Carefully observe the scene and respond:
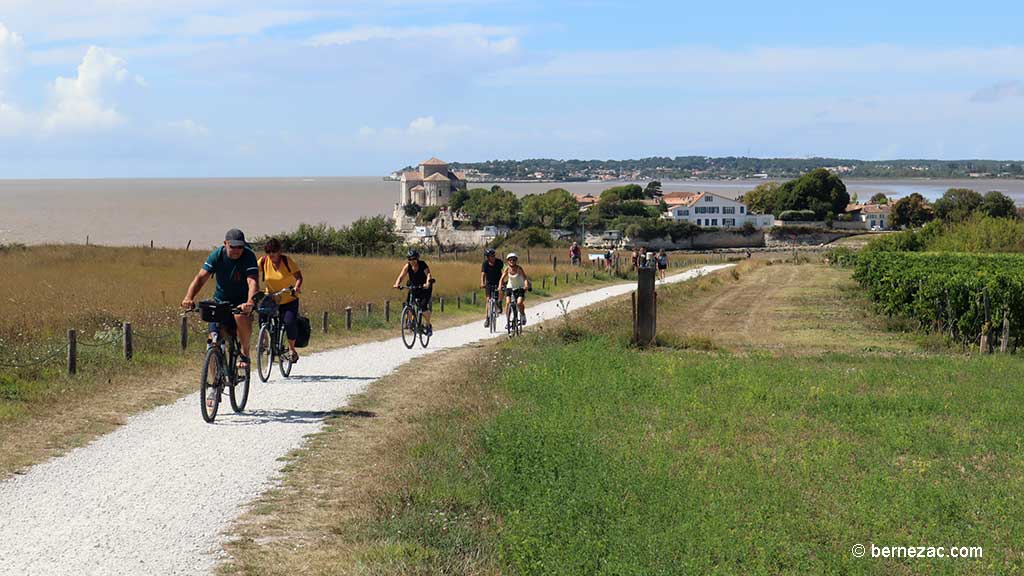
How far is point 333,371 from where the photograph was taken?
1600cm

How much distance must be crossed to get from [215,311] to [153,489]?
9.74 feet

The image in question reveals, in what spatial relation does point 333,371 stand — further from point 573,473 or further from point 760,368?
point 573,473

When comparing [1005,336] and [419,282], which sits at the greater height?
[419,282]

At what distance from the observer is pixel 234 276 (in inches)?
455

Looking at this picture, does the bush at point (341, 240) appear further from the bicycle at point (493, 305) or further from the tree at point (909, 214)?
the tree at point (909, 214)

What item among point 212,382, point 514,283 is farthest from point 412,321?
point 212,382

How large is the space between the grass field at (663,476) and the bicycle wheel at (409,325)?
2.70 metres

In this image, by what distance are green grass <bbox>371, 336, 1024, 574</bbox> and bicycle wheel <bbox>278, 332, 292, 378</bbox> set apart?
3063 mm

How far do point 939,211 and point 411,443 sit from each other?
154 metres

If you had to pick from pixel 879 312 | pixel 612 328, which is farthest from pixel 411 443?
pixel 879 312

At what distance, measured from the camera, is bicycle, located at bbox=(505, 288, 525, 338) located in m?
21.2

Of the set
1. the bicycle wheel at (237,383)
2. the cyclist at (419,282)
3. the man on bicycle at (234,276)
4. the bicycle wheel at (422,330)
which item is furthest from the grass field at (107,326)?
the cyclist at (419,282)

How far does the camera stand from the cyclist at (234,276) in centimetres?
1141

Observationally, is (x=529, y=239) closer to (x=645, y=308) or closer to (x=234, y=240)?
(x=645, y=308)
